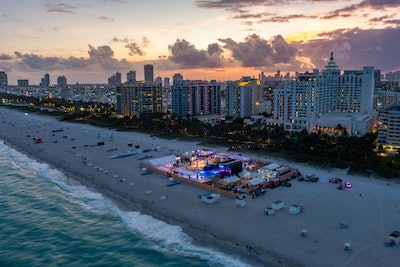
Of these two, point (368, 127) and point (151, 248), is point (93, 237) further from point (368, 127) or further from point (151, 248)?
point (368, 127)

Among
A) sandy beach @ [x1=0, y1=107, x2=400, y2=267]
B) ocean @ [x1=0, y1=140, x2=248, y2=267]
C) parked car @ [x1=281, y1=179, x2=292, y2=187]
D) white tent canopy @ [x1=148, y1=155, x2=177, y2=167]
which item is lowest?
ocean @ [x1=0, y1=140, x2=248, y2=267]

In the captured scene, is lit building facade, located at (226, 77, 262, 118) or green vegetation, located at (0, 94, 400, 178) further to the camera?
lit building facade, located at (226, 77, 262, 118)

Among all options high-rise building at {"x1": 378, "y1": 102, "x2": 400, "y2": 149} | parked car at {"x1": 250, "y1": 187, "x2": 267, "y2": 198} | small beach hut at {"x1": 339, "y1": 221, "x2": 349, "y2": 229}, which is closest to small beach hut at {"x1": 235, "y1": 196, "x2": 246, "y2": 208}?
parked car at {"x1": 250, "y1": 187, "x2": 267, "y2": 198}

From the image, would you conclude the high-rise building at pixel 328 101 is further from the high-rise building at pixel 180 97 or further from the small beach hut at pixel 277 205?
the small beach hut at pixel 277 205

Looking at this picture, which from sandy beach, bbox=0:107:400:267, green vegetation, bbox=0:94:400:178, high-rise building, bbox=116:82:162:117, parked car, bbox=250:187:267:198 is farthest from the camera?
high-rise building, bbox=116:82:162:117

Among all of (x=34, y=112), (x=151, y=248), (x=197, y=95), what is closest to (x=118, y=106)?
(x=197, y=95)

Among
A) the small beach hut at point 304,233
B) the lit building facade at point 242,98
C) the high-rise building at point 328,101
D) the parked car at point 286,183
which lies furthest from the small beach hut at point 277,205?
the lit building facade at point 242,98

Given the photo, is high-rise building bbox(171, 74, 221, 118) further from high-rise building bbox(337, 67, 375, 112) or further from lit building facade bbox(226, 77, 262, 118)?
high-rise building bbox(337, 67, 375, 112)

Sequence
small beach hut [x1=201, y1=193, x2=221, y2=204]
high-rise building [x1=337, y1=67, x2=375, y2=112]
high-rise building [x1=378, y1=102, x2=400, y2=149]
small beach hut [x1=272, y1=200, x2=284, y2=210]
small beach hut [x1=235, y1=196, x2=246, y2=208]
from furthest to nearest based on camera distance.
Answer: high-rise building [x1=337, y1=67, x2=375, y2=112]
high-rise building [x1=378, y1=102, x2=400, y2=149]
small beach hut [x1=201, y1=193, x2=221, y2=204]
small beach hut [x1=235, y1=196, x2=246, y2=208]
small beach hut [x1=272, y1=200, x2=284, y2=210]

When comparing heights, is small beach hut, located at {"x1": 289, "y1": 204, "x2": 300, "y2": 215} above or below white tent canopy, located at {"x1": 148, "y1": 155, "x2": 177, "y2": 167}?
below
